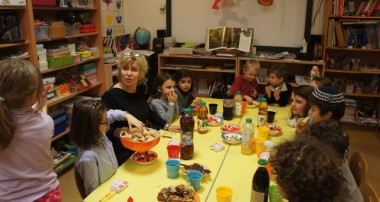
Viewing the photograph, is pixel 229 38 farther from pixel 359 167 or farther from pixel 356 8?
pixel 359 167

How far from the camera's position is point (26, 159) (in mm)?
1545

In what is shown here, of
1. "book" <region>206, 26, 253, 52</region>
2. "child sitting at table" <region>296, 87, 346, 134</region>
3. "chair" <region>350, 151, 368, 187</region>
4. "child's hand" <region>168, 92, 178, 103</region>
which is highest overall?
"book" <region>206, 26, 253, 52</region>

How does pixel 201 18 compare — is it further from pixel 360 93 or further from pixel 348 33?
pixel 360 93

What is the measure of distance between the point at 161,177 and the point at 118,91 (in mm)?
795

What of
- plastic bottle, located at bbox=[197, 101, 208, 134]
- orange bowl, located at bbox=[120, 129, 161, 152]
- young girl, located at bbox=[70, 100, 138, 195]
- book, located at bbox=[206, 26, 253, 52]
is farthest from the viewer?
book, located at bbox=[206, 26, 253, 52]

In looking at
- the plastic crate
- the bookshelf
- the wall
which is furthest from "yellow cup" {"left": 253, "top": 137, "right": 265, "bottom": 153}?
the wall

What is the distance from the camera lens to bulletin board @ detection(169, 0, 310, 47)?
4.39 m

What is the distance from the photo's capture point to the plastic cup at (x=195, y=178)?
156 cm

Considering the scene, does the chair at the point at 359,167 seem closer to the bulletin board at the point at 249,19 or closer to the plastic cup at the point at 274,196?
the plastic cup at the point at 274,196

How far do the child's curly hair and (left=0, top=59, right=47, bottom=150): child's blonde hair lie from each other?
1122 millimetres

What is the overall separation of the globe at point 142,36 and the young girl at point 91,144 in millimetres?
3180

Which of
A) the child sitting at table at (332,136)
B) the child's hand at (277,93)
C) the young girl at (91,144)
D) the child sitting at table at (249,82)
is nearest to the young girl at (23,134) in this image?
the young girl at (91,144)

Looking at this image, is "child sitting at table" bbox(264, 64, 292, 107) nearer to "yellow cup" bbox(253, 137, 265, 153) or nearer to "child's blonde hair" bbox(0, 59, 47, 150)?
"yellow cup" bbox(253, 137, 265, 153)

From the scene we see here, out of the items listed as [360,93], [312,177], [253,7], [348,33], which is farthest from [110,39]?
[312,177]
